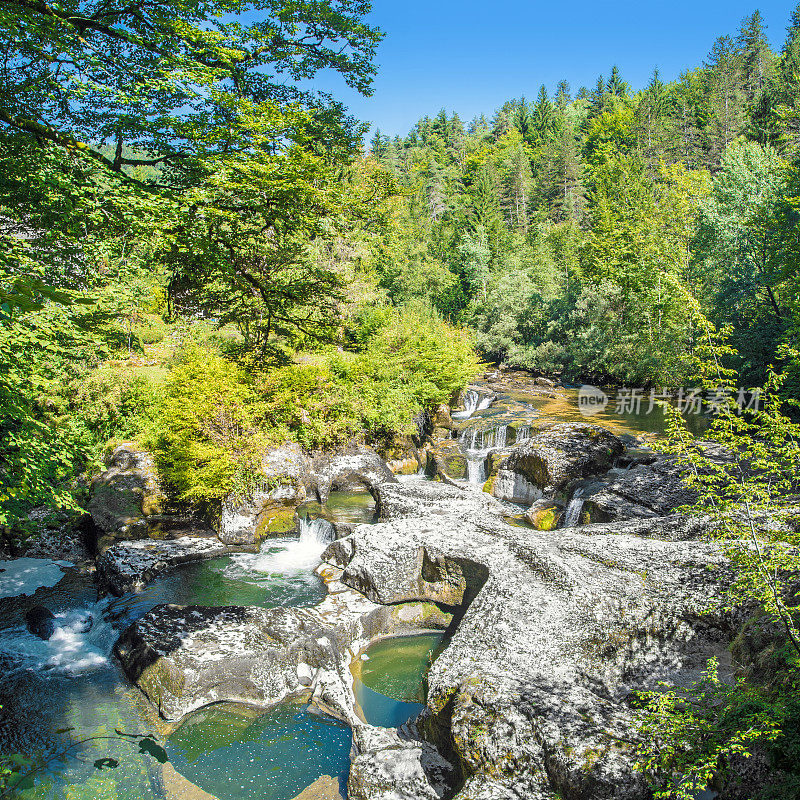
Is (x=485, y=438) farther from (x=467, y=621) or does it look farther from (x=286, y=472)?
(x=467, y=621)

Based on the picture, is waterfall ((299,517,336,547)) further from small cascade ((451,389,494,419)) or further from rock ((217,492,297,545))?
small cascade ((451,389,494,419))

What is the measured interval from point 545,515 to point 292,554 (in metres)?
6.77

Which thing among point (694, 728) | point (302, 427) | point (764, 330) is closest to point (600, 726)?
point (694, 728)

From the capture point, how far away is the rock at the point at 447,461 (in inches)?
676

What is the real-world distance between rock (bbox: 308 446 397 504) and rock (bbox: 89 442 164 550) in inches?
169

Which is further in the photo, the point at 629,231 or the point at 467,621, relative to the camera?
the point at 629,231

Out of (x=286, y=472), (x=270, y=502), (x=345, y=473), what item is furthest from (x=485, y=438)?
(x=270, y=502)

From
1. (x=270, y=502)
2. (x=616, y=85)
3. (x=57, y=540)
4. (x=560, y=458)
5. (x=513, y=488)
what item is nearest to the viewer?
(x=57, y=540)

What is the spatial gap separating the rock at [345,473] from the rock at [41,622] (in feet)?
22.8

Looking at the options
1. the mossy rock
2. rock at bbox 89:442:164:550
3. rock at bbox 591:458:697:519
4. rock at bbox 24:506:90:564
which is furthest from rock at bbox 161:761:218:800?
rock at bbox 591:458:697:519

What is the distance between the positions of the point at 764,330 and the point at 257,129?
19.2 metres

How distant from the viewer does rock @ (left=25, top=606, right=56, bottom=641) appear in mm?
8878

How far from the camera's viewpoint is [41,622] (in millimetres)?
9078

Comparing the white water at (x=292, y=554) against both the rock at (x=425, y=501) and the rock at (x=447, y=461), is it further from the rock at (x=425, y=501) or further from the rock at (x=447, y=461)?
the rock at (x=447, y=461)
